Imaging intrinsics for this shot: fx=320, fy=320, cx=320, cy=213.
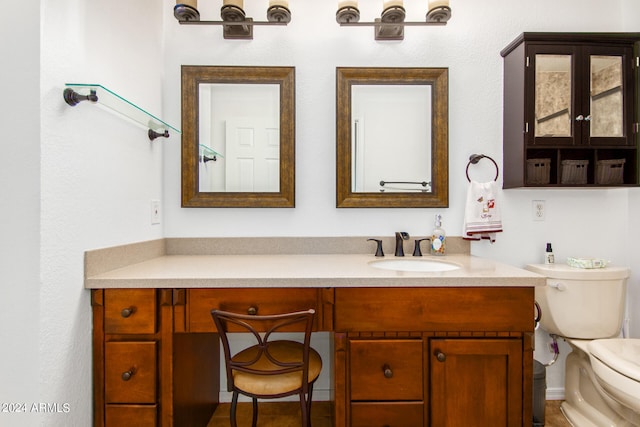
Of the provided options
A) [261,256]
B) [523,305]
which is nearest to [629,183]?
[523,305]

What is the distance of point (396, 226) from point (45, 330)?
5.00 ft

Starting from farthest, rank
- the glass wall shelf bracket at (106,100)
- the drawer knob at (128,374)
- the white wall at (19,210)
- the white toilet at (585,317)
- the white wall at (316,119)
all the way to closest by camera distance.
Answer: the white toilet at (585,317) → the white wall at (316,119) → the drawer knob at (128,374) → the glass wall shelf bracket at (106,100) → the white wall at (19,210)

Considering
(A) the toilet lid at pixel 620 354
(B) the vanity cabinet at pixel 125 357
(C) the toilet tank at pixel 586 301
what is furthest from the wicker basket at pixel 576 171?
(B) the vanity cabinet at pixel 125 357

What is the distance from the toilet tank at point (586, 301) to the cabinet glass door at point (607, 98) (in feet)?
2.31

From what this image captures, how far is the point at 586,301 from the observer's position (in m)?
1.58

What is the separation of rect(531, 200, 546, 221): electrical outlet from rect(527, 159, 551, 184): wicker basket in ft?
0.67

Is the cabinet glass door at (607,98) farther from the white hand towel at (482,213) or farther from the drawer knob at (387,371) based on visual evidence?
the drawer knob at (387,371)

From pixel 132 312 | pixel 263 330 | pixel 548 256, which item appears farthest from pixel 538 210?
pixel 132 312

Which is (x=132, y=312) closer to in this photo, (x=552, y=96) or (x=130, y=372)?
(x=130, y=372)

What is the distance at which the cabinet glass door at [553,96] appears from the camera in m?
1.60

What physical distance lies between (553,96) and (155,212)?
6.92ft

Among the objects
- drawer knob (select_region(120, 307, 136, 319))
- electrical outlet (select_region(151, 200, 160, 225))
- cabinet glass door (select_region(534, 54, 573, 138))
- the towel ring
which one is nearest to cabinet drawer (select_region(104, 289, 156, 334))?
drawer knob (select_region(120, 307, 136, 319))

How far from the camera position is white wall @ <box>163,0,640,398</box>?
5.76 ft

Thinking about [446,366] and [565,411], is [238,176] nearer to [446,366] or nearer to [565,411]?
[446,366]
